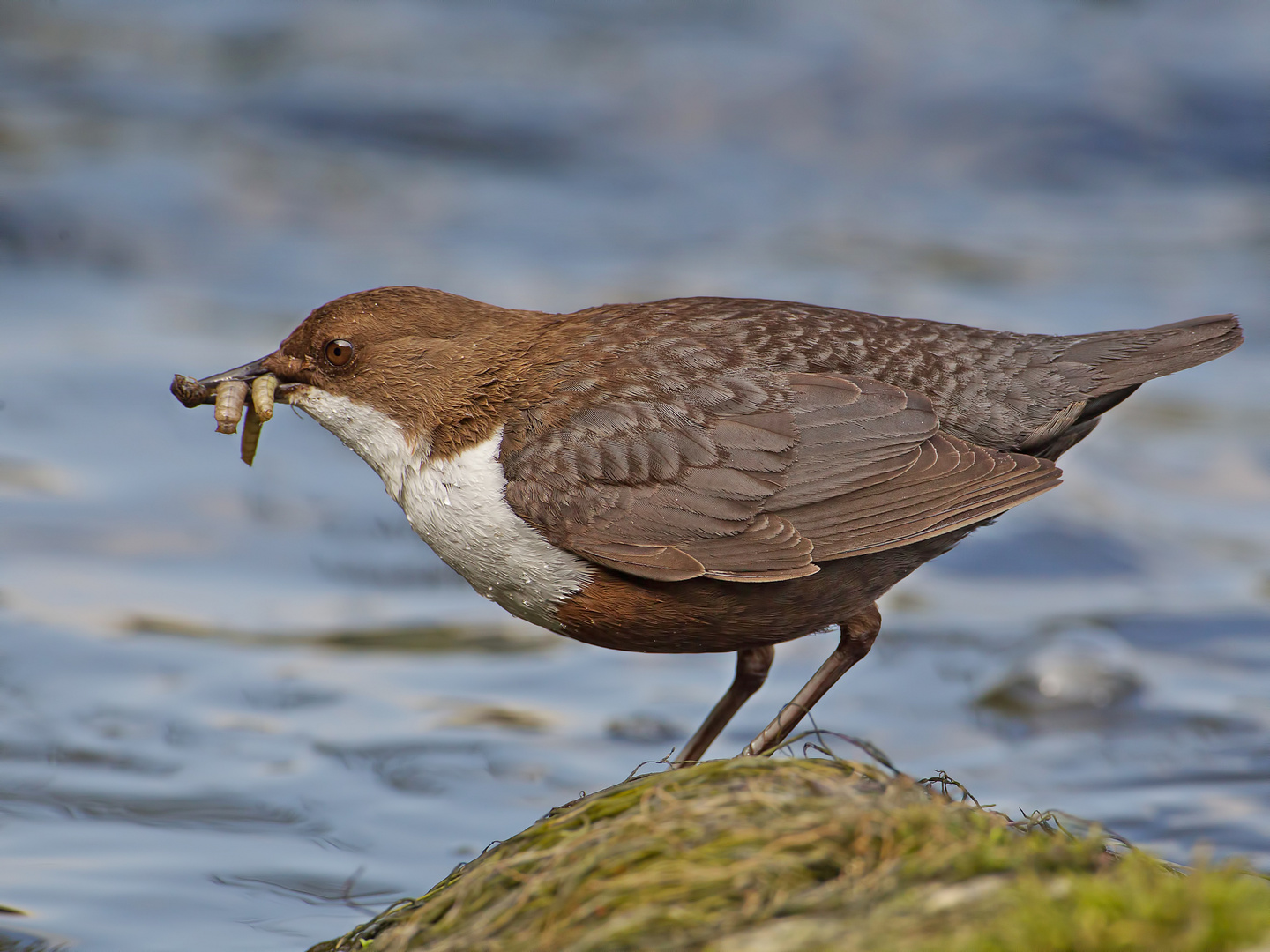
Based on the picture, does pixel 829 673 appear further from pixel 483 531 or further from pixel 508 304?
pixel 508 304

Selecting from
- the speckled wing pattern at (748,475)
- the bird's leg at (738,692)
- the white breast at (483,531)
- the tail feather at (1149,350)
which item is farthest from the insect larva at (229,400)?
the tail feather at (1149,350)

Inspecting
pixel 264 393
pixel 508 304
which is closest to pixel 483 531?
pixel 264 393

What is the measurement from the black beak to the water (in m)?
1.63

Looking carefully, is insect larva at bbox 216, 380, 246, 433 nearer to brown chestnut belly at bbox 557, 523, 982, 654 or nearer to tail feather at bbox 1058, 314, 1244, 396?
brown chestnut belly at bbox 557, 523, 982, 654

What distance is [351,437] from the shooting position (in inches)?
172

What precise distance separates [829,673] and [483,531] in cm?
115

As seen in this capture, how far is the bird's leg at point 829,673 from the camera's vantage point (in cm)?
420

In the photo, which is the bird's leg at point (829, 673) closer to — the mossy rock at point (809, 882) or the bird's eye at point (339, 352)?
the mossy rock at point (809, 882)

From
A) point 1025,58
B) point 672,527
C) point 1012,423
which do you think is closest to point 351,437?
point 672,527

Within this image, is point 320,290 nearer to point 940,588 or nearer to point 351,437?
point 940,588

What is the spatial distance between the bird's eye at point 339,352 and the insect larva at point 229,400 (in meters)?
0.30

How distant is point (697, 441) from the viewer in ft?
13.4

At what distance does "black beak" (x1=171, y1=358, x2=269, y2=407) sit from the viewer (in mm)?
4348

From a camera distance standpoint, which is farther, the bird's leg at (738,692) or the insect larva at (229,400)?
the bird's leg at (738,692)
